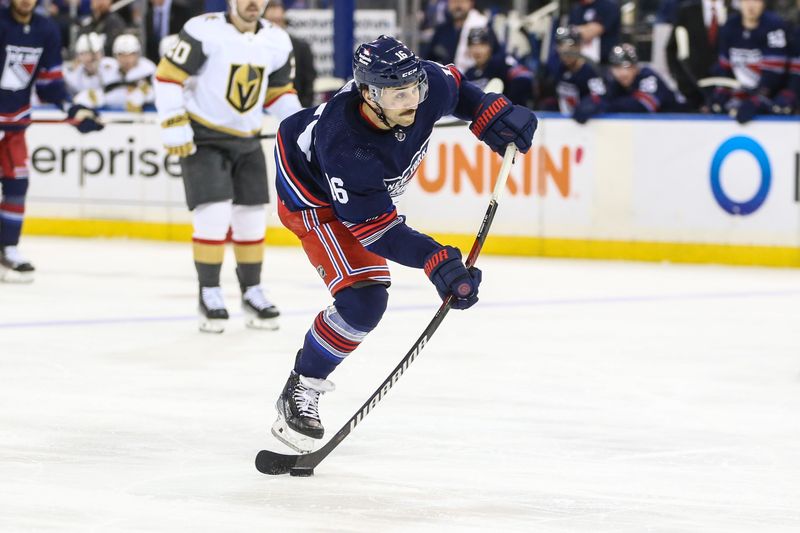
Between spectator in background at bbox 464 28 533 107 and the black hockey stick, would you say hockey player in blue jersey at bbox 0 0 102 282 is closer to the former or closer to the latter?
spectator in background at bbox 464 28 533 107

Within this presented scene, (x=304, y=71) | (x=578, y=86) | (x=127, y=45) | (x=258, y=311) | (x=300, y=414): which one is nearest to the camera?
(x=300, y=414)

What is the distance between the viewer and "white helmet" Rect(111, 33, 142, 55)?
10.1 m

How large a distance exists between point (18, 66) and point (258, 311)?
7.79ft

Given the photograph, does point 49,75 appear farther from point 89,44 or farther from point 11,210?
point 89,44

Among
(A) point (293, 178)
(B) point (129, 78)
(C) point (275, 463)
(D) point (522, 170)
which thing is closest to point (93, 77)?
(B) point (129, 78)

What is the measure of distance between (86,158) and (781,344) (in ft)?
17.8

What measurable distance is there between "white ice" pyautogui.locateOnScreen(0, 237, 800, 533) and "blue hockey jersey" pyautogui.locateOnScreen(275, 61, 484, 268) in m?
0.57

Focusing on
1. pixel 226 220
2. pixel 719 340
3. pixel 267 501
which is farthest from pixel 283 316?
pixel 267 501

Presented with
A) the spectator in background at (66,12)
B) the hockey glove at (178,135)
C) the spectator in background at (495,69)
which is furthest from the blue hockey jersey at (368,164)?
the spectator in background at (66,12)

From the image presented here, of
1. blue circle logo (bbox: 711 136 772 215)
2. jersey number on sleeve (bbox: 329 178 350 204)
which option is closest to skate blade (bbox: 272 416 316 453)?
jersey number on sleeve (bbox: 329 178 350 204)

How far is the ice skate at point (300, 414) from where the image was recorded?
375cm

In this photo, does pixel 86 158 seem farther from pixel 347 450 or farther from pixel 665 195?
pixel 347 450

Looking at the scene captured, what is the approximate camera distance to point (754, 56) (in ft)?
28.8

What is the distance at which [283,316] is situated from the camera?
664 cm
